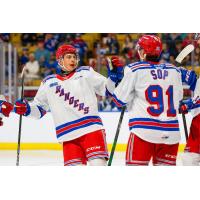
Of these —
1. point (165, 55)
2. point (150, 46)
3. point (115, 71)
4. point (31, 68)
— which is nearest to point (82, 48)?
point (31, 68)

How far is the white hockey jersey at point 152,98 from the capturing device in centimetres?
358

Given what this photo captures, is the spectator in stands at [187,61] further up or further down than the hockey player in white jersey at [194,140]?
further up

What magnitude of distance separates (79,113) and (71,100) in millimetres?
90

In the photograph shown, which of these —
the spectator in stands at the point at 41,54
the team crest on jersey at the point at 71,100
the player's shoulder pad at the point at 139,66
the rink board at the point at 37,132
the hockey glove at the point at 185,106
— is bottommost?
the rink board at the point at 37,132

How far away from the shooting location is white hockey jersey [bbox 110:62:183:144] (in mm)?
3576

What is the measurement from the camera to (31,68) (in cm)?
635

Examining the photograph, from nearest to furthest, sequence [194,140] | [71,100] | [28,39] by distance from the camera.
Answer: [71,100], [194,140], [28,39]

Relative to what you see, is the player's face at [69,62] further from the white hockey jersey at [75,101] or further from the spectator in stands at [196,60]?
the spectator in stands at [196,60]

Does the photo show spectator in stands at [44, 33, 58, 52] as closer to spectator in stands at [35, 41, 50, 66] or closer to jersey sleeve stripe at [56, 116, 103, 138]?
spectator in stands at [35, 41, 50, 66]

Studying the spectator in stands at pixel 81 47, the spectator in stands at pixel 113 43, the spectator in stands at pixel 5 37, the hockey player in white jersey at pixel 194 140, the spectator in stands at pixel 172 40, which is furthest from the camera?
the spectator in stands at pixel 5 37

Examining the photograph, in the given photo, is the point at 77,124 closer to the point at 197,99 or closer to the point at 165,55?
the point at 197,99

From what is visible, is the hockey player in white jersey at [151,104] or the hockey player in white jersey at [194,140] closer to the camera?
the hockey player in white jersey at [151,104]

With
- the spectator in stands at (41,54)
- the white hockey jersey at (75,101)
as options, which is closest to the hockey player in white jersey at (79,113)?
the white hockey jersey at (75,101)
